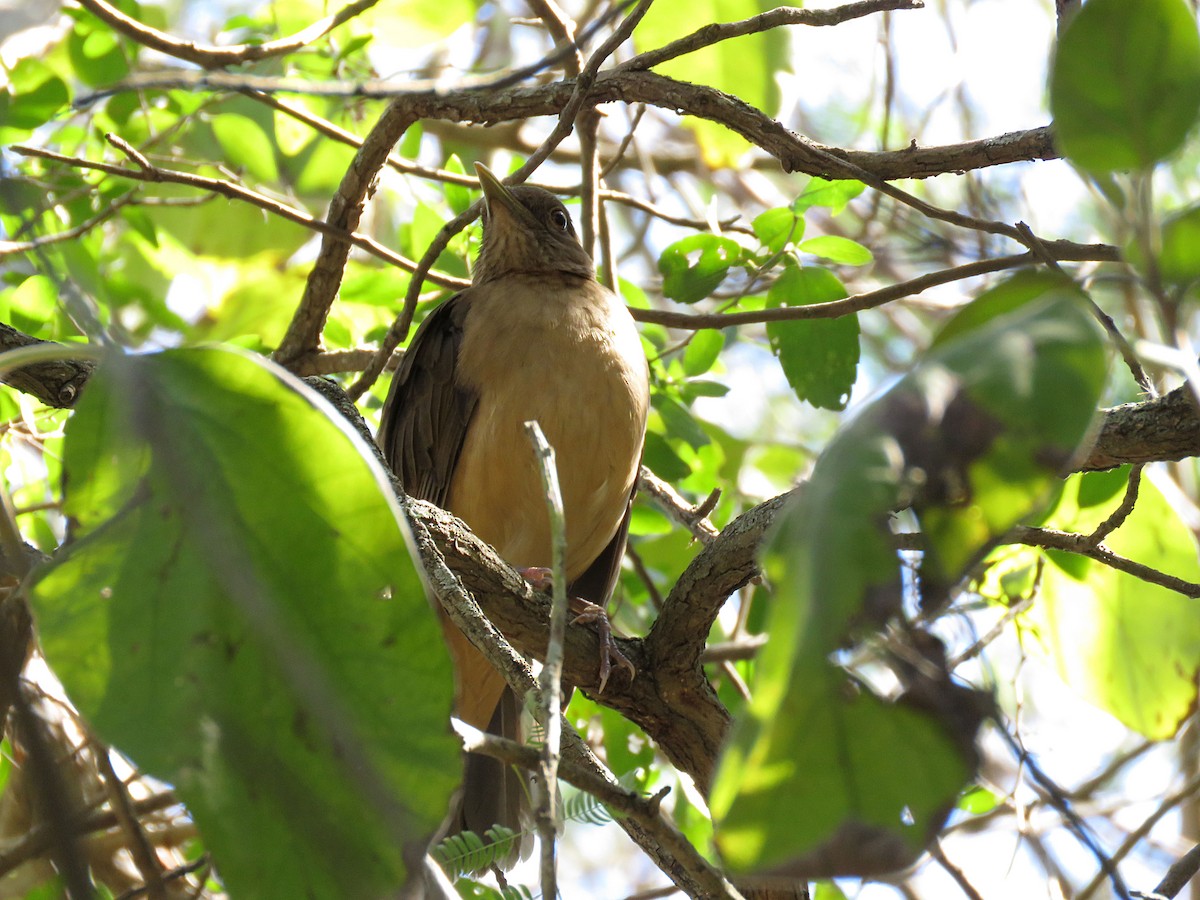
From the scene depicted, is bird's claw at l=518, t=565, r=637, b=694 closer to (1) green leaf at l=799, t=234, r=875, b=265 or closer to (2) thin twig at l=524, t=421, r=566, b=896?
(1) green leaf at l=799, t=234, r=875, b=265

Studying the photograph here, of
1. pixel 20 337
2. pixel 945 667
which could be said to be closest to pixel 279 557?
pixel 945 667

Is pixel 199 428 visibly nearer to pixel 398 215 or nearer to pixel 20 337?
pixel 20 337

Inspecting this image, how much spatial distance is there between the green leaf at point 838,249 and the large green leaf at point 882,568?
2.79m

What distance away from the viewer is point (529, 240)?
18.5 ft

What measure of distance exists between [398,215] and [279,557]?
5279 millimetres

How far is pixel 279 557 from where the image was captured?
1715 mm

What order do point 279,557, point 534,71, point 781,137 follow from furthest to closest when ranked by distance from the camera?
point 781,137
point 534,71
point 279,557

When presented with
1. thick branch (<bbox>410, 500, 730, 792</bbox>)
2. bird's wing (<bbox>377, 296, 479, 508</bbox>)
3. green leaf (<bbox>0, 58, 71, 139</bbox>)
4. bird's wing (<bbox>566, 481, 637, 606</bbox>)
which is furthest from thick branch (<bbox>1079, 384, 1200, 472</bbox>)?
green leaf (<bbox>0, 58, 71, 139</bbox>)

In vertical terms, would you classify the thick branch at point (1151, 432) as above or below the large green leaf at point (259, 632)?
above

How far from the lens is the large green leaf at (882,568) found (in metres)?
1.27

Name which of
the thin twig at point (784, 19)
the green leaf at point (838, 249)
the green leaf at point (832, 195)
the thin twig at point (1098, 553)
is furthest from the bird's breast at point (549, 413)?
the thin twig at point (1098, 553)

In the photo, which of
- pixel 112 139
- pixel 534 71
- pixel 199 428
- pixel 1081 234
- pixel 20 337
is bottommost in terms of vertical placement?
pixel 199 428

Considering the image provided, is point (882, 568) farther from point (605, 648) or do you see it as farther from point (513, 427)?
point (513, 427)

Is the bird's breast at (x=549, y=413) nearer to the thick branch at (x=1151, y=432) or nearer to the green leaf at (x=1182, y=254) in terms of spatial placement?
the thick branch at (x=1151, y=432)
